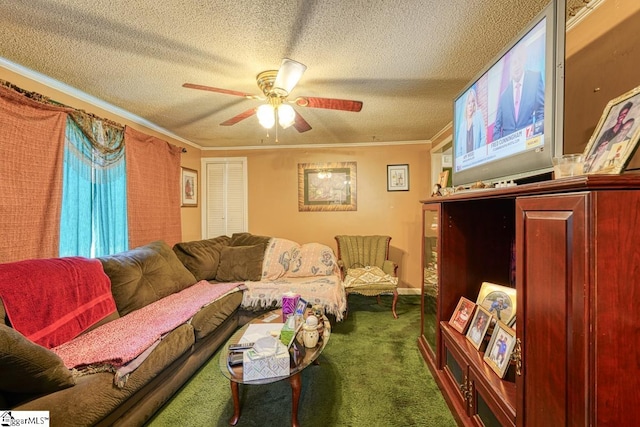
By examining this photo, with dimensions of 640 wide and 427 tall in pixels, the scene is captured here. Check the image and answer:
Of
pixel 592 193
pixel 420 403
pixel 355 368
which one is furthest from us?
pixel 355 368

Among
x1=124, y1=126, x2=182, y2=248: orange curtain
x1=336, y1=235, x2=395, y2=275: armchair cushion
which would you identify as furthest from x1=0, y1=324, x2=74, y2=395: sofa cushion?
x1=336, y1=235, x2=395, y2=275: armchair cushion

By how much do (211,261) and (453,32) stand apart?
3202 mm

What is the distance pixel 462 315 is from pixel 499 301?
0.90ft

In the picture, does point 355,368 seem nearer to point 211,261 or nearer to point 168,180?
point 211,261

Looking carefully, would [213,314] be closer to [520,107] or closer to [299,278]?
[299,278]

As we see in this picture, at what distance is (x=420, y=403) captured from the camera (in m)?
1.76

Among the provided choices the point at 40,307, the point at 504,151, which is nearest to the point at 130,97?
the point at 40,307

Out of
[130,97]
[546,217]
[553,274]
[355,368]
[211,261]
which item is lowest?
[355,368]

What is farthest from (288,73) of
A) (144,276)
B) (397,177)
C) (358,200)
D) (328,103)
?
(397,177)

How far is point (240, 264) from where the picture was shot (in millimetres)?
3338

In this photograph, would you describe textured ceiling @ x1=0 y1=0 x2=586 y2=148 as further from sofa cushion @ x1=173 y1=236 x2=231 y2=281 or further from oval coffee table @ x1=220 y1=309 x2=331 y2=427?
oval coffee table @ x1=220 y1=309 x2=331 y2=427

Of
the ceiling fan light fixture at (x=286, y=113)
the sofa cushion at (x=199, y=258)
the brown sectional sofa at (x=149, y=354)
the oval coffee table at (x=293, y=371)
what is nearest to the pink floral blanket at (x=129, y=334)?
the brown sectional sofa at (x=149, y=354)

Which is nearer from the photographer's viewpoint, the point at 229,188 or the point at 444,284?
the point at 444,284

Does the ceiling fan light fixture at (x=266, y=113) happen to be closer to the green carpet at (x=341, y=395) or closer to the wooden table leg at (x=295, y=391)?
the wooden table leg at (x=295, y=391)
